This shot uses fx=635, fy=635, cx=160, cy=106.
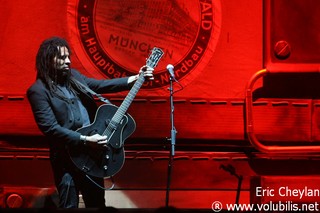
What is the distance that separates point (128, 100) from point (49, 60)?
701 millimetres

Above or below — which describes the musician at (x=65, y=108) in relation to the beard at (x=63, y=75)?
below

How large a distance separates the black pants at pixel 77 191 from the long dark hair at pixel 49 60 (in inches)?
29.5

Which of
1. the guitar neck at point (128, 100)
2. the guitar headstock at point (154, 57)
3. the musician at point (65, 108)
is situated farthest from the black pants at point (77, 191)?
the guitar headstock at point (154, 57)

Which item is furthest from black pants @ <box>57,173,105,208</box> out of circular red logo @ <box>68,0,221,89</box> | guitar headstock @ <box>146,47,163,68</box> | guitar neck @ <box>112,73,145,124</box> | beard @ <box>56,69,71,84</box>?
guitar headstock @ <box>146,47,163,68</box>

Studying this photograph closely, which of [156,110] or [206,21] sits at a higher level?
[206,21]

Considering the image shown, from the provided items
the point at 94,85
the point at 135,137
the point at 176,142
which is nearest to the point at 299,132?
the point at 176,142

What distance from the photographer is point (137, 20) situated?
5.33 m

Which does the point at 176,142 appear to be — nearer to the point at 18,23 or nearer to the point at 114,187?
the point at 114,187

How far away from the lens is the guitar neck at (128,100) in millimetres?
5043

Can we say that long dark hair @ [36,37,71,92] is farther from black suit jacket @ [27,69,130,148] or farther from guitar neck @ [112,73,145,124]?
guitar neck @ [112,73,145,124]

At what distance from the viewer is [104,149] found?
500cm

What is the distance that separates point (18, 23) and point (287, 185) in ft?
8.63

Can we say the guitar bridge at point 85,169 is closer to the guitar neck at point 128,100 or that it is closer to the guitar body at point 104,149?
the guitar body at point 104,149

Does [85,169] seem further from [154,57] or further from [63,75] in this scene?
[154,57]
